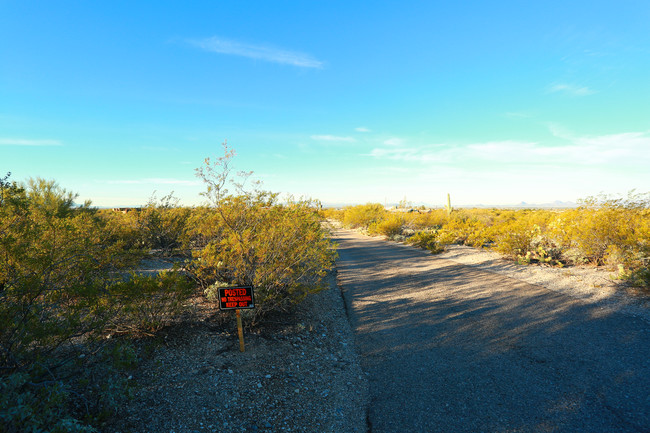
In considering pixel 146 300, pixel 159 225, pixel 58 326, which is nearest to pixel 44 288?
pixel 58 326

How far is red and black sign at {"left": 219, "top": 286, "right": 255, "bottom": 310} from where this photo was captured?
4.56 metres

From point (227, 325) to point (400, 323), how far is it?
3.49 metres

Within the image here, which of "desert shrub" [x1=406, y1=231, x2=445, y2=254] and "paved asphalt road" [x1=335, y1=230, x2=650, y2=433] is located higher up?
"desert shrub" [x1=406, y1=231, x2=445, y2=254]

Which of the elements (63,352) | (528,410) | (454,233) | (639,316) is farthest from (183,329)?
(454,233)

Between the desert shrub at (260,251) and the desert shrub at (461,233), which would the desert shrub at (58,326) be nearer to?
the desert shrub at (260,251)

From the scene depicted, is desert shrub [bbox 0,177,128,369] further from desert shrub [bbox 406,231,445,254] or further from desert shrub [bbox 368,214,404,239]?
desert shrub [bbox 368,214,404,239]

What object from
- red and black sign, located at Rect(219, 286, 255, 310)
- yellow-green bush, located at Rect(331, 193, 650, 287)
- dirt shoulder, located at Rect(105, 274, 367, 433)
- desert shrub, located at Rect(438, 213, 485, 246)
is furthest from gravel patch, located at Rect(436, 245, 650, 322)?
red and black sign, located at Rect(219, 286, 255, 310)

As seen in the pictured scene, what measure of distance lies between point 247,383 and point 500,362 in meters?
3.69

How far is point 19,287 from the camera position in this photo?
3133 mm

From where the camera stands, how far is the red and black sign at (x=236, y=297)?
4559mm

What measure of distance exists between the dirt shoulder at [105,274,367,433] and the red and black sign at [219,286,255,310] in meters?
0.78

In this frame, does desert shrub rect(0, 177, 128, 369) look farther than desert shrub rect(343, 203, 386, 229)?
No

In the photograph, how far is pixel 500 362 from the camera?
14.5 ft

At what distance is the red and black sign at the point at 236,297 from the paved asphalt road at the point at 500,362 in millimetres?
2082
